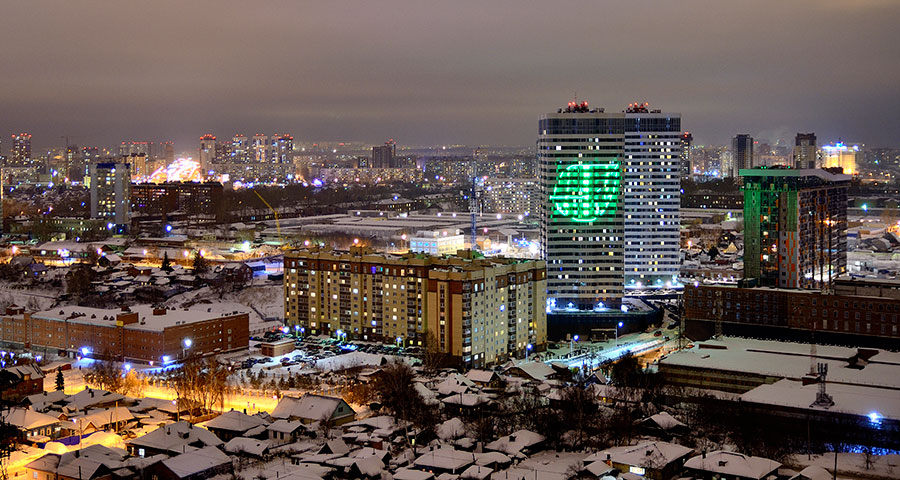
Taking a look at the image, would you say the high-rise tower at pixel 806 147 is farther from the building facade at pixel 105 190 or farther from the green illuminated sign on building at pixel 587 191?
the building facade at pixel 105 190

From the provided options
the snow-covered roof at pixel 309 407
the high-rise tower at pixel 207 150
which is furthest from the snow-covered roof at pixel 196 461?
the high-rise tower at pixel 207 150

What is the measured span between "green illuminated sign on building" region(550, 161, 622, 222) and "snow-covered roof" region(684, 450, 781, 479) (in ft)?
28.8

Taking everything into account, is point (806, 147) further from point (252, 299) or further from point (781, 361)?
point (781, 361)

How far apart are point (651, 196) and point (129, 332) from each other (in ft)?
35.5

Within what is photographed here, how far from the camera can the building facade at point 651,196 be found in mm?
21297

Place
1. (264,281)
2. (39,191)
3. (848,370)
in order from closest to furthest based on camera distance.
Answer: (848,370), (264,281), (39,191)

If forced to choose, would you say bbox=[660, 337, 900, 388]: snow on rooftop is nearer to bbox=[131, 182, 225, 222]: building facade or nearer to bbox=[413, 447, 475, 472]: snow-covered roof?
bbox=[413, 447, 475, 472]: snow-covered roof

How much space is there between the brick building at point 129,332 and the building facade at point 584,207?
5.63m

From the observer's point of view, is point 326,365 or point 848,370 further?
point 326,365

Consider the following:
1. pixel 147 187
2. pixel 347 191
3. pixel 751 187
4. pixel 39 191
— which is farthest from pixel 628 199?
pixel 39 191

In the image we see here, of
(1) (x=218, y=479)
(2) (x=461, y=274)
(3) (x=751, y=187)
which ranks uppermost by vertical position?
(3) (x=751, y=187)

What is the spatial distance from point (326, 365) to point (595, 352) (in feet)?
13.8

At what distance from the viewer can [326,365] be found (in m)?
14.9

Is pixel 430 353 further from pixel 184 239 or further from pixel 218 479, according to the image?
pixel 184 239
